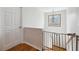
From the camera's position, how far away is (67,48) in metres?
1.31

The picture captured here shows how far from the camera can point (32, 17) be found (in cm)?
132

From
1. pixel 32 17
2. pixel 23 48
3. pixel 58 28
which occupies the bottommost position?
pixel 23 48

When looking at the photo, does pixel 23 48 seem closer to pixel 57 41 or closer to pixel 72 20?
pixel 57 41

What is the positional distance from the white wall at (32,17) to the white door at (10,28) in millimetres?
74

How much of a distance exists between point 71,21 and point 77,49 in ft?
1.01

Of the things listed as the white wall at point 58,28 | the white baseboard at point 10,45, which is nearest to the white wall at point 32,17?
the white wall at point 58,28

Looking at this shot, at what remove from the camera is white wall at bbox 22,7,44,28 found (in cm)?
132

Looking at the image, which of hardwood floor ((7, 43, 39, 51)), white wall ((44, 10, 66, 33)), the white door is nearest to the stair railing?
white wall ((44, 10, 66, 33))

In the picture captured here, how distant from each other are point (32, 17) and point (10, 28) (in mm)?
266

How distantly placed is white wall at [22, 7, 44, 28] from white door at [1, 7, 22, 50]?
7cm

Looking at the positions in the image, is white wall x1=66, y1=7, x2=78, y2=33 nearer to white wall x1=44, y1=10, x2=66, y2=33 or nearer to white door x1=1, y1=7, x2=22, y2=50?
white wall x1=44, y1=10, x2=66, y2=33

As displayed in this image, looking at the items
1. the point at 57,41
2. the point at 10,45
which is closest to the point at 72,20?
the point at 57,41
